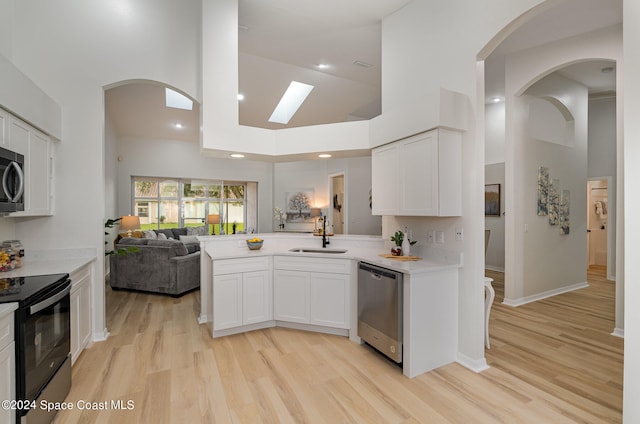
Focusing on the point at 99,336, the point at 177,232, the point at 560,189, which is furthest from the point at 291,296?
the point at 177,232

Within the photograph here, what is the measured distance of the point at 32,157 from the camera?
2.71m

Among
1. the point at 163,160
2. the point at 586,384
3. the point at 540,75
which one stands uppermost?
the point at 540,75

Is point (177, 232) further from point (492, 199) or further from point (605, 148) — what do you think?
point (605, 148)

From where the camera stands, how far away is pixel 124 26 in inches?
134

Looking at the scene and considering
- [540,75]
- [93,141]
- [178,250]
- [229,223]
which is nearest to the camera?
[93,141]

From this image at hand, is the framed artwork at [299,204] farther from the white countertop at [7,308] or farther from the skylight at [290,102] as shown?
the white countertop at [7,308]

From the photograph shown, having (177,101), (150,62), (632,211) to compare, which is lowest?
(632,211)

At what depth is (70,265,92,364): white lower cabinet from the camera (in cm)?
268

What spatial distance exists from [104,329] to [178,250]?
1.94 metres

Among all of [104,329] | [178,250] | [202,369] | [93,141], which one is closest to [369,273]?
[202,369]

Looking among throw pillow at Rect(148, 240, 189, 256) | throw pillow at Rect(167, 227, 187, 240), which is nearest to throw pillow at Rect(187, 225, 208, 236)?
throw pillow at Rect(167, 227, 187, 240)

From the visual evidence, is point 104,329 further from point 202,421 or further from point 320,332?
point 320,332

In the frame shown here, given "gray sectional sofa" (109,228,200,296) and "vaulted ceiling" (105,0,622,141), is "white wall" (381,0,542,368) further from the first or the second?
"gray sectional sofa" (109,228,200,296)

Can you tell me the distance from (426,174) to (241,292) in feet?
7.55
